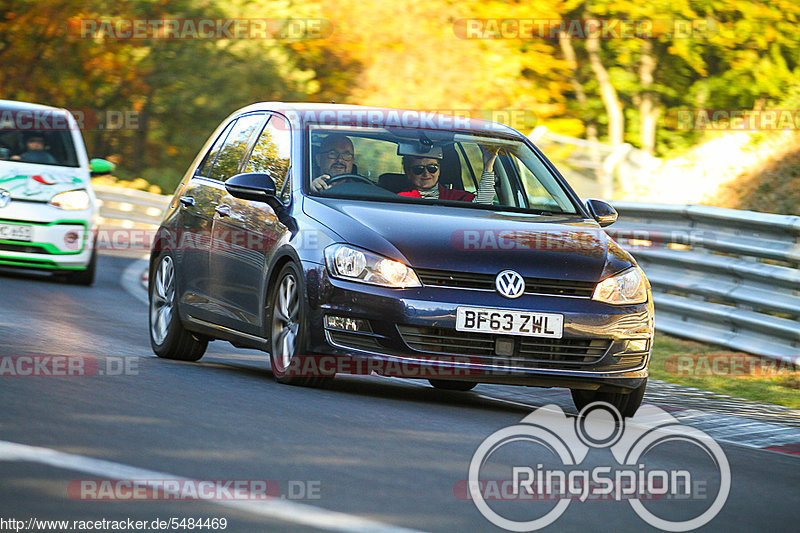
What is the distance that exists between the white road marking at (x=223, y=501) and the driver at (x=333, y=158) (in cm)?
330

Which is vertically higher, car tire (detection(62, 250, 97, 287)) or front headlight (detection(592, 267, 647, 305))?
front headlight (detection(592, 267, 647, 305))

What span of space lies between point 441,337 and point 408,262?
426 millimetres

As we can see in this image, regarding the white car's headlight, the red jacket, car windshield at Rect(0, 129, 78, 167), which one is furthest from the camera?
car windshield at Rect(0, 129, 78, 167)

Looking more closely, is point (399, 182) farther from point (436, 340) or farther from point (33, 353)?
point (33, 353)

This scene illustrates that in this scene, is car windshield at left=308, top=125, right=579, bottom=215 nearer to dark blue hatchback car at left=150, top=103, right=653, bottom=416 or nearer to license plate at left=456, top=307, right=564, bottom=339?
dark blue hatchback car at left=150, top=103, right=653, bottom=416

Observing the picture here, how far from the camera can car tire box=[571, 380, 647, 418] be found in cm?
855

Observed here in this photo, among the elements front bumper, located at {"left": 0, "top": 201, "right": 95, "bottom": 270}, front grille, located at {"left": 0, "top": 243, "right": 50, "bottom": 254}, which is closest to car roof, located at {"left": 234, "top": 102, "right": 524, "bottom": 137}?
front bumper, located at {"left": 0, "top": 201, "right": 95, "bottom": 270}

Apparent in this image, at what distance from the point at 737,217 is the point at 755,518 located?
7123 mm

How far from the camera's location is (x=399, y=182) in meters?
9.11

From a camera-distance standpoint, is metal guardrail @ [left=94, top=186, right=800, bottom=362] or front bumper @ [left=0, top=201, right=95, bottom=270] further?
front bumper @ [left=0, top=201, right=95, bottom=270]

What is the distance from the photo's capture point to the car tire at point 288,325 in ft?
27.0

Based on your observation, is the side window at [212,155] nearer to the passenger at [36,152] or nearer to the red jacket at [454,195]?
the red jacket at [454,195]

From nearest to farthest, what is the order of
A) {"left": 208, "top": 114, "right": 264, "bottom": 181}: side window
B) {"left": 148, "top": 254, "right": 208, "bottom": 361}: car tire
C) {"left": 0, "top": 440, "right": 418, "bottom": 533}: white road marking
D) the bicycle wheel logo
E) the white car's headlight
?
{"left": 0, "top": 440, "right": 418, "bottom": 533}: white road marking < the bicycle wheel logo < {"left": 208, "top": 114, "right": 264, "bottom": 181}: side window < {"left": 148, "top": 254, "right": 208, "bottom": 361}: car tire < the white car's headlight

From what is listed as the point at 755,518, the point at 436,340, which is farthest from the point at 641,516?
the point at 436,340
